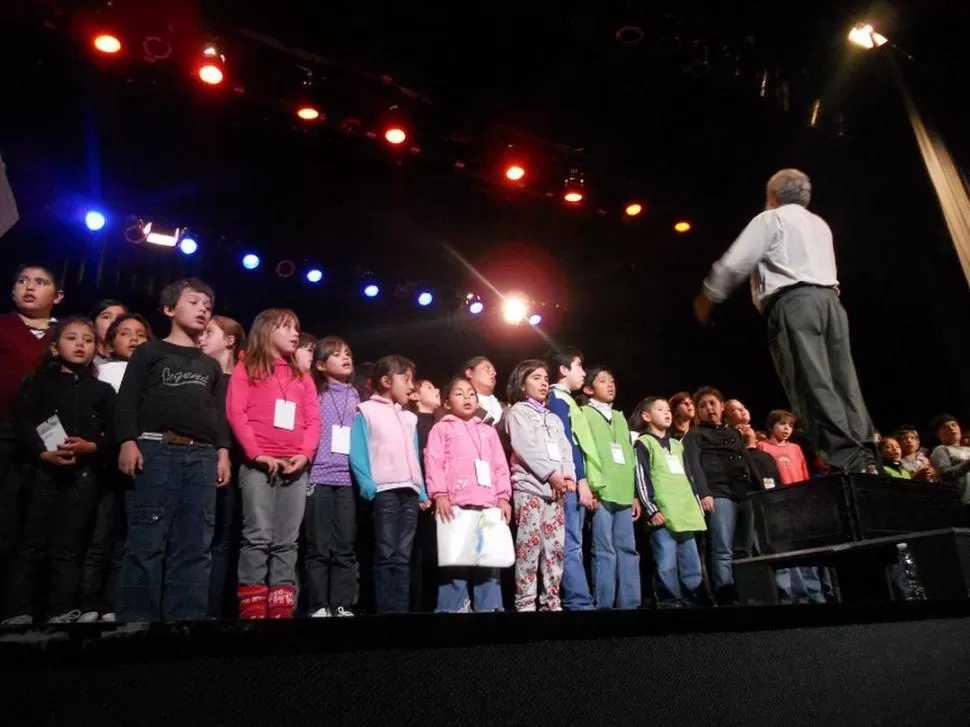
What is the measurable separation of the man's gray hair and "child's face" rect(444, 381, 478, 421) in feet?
7.22

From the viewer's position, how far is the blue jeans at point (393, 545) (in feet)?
12.4

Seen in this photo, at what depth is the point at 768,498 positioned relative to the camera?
3.10 m

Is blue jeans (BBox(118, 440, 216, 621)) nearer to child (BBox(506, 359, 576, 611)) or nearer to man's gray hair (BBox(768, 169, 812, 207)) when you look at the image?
child (BBox(506, 359, 576, 611))

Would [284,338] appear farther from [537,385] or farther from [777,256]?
[777,256]

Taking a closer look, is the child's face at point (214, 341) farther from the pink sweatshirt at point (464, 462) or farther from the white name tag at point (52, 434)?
the pink sweatshirt at point (464, 462)

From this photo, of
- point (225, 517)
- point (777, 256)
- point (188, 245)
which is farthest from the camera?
point (188, 245)

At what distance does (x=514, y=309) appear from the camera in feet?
28.7

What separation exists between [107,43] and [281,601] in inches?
173

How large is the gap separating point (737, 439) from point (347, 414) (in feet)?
9.99

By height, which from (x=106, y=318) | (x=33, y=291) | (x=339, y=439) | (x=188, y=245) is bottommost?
(x=339, y=439)

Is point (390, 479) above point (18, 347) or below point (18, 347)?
below

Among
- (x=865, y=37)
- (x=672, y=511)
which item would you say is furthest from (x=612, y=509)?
(x=865, y=37)

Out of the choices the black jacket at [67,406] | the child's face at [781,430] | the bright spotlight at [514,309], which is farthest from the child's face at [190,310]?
the bright spotlight at [514,309]

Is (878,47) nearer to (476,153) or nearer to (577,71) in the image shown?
(577,71)
